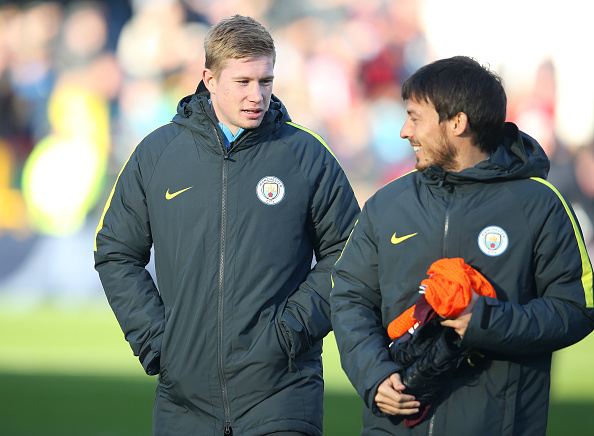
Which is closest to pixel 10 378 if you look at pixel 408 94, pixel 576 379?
pixel 576 379

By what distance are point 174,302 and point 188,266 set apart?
0.55ft

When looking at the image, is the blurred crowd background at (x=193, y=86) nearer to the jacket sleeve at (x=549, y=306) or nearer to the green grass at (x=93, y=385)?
the green grass at (x=93, y=385)

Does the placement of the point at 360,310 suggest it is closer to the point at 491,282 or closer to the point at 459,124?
the point at 491,282

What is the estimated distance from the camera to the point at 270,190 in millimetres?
3598

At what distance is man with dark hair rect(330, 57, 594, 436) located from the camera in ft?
9.46

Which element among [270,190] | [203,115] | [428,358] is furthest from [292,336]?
[203,115]

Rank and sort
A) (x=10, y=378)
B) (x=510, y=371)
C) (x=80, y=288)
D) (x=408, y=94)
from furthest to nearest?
(x=80, y=288), (x=10, y=378), (x=408, y=94), (x=510, y=371)

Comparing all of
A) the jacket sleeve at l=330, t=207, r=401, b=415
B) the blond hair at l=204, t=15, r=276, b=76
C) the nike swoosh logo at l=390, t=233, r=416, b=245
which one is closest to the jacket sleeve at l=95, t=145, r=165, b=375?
the blond hair at l=204, t=15, r=276, b=76

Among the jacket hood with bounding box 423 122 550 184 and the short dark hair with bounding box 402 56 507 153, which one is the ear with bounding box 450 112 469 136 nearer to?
the short dark hair with bounding box 402 56 507 153

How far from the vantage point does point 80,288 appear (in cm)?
1177

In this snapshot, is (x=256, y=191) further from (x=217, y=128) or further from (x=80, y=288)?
(x=80, y=288)

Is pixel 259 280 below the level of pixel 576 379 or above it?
above

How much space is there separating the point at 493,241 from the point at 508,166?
10.6 inches

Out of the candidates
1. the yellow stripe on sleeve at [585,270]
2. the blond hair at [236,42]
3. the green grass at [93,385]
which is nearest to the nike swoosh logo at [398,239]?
the yellow stripe on sleeve at [585,270]
